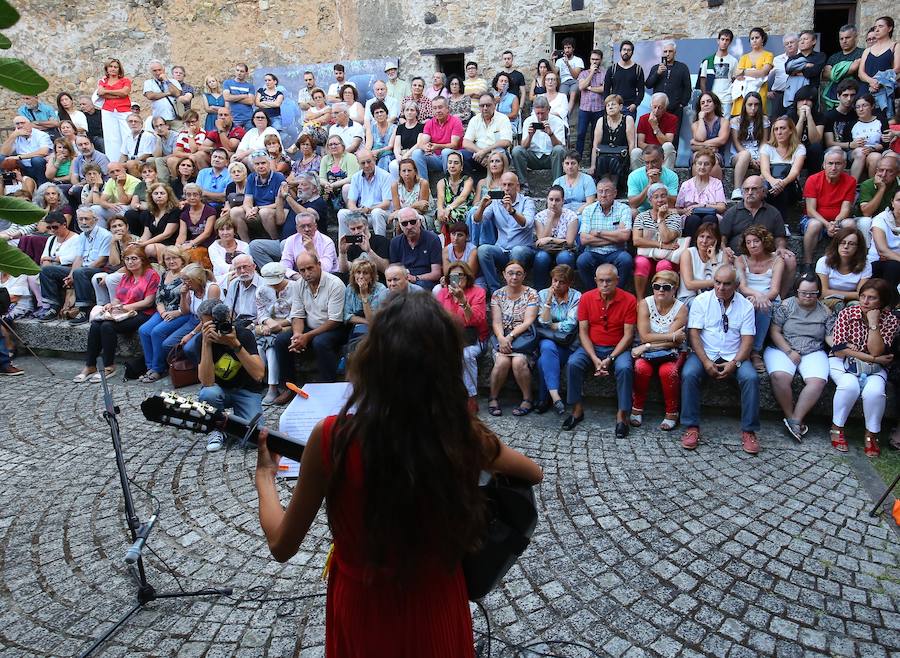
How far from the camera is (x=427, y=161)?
30.0 feet

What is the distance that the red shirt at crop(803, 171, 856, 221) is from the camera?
6668mm

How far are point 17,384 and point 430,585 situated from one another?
283 inches

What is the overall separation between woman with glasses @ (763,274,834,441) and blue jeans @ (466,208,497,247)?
297 cm

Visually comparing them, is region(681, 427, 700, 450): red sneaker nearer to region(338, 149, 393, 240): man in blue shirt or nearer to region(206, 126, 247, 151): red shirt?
region(338, 149, 393, 240): man in blue shirt

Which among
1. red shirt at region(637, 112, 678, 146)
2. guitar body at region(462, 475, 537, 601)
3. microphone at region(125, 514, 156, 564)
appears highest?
red shirt at region(637, 112, 678, 146)

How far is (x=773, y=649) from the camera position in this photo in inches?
115

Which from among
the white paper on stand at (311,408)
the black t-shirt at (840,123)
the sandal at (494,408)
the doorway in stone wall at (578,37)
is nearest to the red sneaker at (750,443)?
the sandal at (494,408)

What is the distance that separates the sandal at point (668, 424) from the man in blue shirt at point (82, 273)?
6970 mm

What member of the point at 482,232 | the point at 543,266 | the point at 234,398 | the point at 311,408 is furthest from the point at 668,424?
the point at 311,408

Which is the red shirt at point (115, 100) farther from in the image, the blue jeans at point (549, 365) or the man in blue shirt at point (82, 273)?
the blue jeans at point (549, 365)

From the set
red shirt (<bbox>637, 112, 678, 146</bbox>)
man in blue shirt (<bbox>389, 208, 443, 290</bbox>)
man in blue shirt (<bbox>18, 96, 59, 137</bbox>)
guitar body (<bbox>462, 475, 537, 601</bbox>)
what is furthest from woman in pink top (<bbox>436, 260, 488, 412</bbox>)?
man in blue shirt (<bbox>18, 96, 59, 137</bbox>)

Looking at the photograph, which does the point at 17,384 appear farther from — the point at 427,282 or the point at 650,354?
the point at 650,354

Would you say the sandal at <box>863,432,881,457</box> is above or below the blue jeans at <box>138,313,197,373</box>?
below

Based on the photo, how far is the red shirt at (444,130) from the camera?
9.24m
